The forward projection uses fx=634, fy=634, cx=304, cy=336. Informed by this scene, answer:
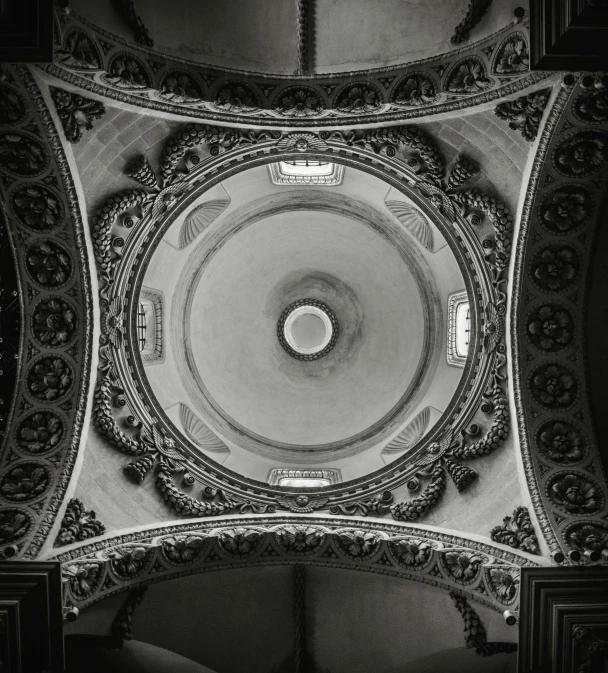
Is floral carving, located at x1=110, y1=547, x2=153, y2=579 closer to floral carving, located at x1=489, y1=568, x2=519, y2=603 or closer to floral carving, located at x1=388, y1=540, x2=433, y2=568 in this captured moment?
floral carving, located at x1=388, y1=540, x2=433, y2=568

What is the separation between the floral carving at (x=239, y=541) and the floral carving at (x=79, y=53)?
8.88 meters

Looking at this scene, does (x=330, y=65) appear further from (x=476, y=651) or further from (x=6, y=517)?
(x=476, y=651)

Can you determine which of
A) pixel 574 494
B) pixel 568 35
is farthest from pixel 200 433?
pixel 568 35

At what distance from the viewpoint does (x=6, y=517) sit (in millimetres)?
11461

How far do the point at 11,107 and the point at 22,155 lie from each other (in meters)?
0.91

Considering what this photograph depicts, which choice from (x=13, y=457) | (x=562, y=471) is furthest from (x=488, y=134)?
(x=13, y=457)

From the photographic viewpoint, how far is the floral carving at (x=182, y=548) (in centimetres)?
1226

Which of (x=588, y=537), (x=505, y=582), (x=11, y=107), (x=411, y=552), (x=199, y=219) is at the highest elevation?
(x=199, y=219)

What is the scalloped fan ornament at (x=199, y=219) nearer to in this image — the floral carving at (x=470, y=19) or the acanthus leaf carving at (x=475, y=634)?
the floral carving at (x=470, y=19)

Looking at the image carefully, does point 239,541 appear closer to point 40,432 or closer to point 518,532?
point 40,432

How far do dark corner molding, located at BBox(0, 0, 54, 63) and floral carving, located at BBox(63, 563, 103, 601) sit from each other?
27.4ft

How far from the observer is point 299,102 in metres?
12.1

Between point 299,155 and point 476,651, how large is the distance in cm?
1009

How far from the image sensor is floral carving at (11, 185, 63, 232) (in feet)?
38.9
